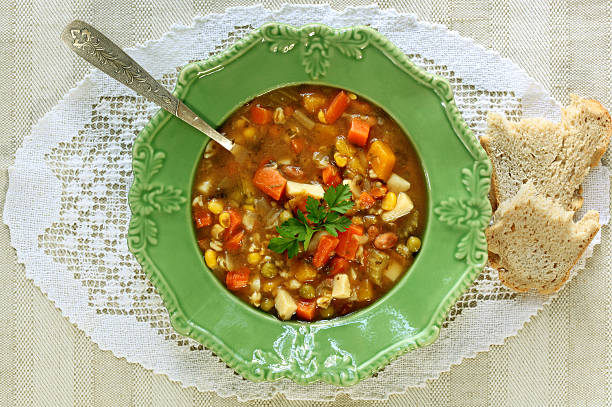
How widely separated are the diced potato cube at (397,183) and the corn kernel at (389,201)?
0.16 ft

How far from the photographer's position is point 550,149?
3.77m

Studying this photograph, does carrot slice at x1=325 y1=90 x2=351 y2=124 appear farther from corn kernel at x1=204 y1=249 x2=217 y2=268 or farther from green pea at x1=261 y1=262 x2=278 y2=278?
corn kernel at x1=204 y1=249 x2=217 y2=268

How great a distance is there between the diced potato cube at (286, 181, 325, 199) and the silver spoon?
50 cm

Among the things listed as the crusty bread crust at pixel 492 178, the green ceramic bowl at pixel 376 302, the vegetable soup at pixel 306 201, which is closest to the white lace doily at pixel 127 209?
the crusty bread crust at pixel 492 178

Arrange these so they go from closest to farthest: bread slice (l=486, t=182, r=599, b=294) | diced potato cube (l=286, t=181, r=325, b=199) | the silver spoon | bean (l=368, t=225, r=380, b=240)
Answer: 1. the silver spoon
2. diced potato cube (l=286, t=181, r=325, b=199)
3. bean (l=368, t=225, r=380, b=240)
4. bread slice (l=486, t=182, r=599, b=294)

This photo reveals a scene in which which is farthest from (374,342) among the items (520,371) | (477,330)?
(520,371)

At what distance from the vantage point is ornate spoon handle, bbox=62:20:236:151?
299cm

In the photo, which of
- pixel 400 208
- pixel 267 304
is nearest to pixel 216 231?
pixel 267 304

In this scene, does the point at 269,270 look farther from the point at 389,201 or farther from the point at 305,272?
the point at 389,201

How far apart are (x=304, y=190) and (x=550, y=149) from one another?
1.80 metres

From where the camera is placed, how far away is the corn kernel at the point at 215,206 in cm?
347

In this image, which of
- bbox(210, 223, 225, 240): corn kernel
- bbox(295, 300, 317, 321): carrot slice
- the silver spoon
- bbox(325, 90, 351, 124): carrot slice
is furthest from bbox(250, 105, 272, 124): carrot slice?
bbox(295, 300, 317, 321): carrot slice

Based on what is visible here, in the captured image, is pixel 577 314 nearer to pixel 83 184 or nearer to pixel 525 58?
pixel 525 58

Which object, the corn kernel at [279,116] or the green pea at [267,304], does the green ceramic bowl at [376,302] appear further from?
the corn kernel at [279,116]
